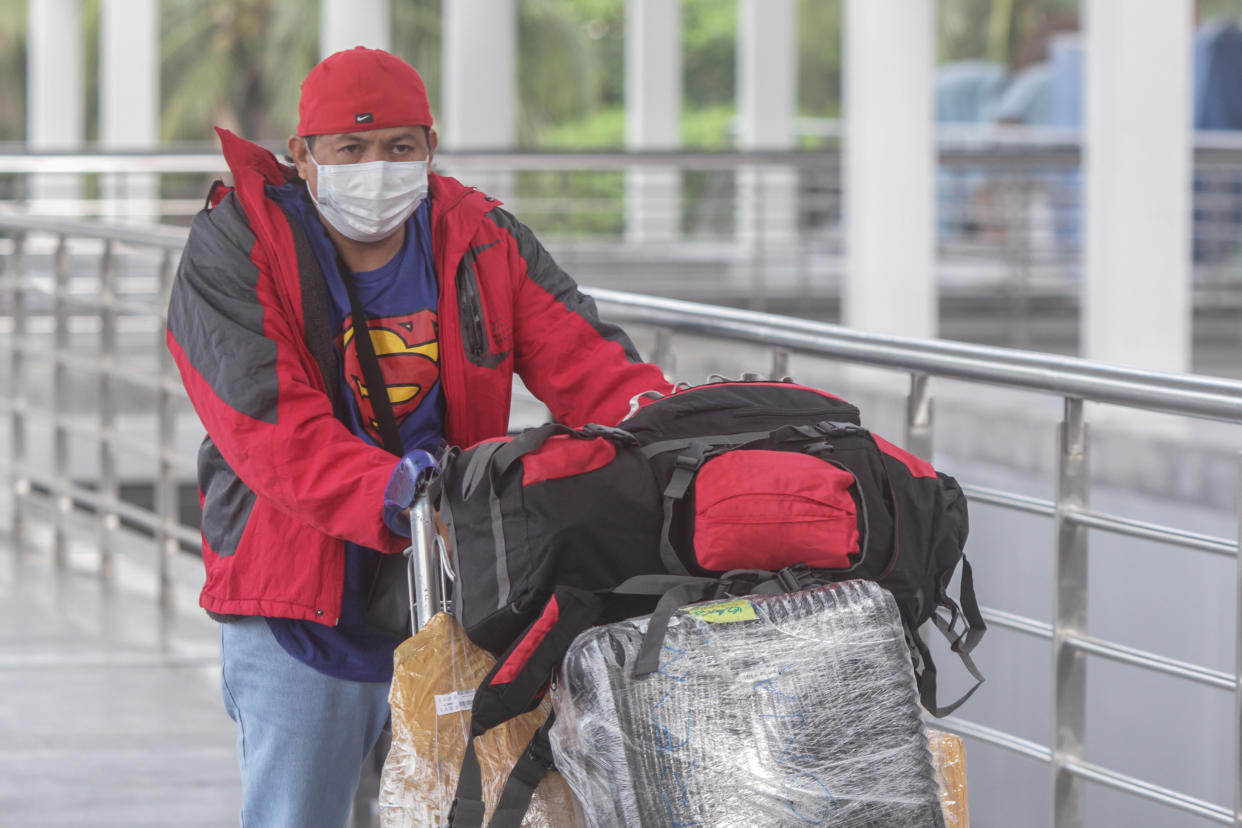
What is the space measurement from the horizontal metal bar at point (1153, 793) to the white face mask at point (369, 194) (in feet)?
4.81

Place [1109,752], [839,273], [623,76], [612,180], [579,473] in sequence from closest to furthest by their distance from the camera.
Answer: [579,473] → [1109,752] → [839,273] → [612,180] → [623,76]

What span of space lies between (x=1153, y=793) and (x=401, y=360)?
1414mm

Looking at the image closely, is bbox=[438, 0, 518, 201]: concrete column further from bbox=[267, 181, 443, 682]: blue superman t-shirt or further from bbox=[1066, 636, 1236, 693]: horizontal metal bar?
bbox=[267, 181, 443, 682]: blue superman t-shirt

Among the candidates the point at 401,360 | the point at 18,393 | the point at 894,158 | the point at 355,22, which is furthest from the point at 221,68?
the point at 401,360

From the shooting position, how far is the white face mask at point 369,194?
2199 millimetres

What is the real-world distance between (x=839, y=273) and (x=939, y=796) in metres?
9.45

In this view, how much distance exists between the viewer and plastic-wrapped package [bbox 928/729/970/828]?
198 centimetres

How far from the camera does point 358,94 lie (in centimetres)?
216

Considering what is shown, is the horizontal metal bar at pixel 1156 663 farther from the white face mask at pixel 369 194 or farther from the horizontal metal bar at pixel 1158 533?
the white face mask at pixel 369 194

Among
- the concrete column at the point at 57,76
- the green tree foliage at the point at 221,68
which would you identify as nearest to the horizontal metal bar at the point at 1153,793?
the concrete column at the point at 57,76

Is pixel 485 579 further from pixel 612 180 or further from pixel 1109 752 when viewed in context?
pixel 612 180

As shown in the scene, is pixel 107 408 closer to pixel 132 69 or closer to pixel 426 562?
pixel 426 562

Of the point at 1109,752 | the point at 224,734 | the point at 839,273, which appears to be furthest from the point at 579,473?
the point at 839,273

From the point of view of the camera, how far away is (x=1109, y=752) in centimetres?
645
